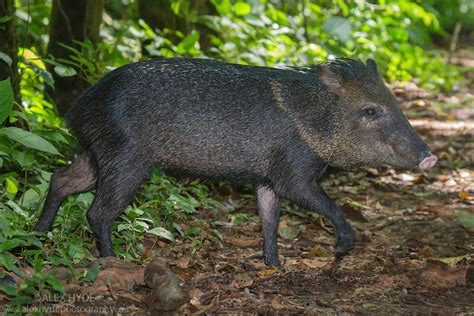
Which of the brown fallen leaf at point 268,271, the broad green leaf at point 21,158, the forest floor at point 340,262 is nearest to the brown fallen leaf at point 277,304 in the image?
the forest floor at point 340,262

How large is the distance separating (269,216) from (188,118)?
33.9 inches

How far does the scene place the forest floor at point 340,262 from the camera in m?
3.63

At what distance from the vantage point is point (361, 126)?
4602 mm

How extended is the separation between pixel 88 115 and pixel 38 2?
158 inches

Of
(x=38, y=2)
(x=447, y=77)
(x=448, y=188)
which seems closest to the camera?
(x=448, y=188)

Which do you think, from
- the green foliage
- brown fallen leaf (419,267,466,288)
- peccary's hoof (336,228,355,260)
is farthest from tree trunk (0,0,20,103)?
brown fallen leaf (419,267,466,288)

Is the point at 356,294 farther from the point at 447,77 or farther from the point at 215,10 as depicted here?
the point at 447,77

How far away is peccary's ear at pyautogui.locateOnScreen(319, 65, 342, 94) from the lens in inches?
182

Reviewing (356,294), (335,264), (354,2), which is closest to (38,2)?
(354,2)

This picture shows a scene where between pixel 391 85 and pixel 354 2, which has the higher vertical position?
pixel 354 2

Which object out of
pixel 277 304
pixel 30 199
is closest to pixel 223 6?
pixel 30 199

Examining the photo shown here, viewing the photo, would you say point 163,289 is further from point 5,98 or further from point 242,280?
point 5,98

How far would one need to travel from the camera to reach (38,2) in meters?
7.86

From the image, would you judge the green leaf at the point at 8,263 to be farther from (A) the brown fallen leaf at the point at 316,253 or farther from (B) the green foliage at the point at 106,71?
(A) the brown fallen leaf at the point at 316,253
